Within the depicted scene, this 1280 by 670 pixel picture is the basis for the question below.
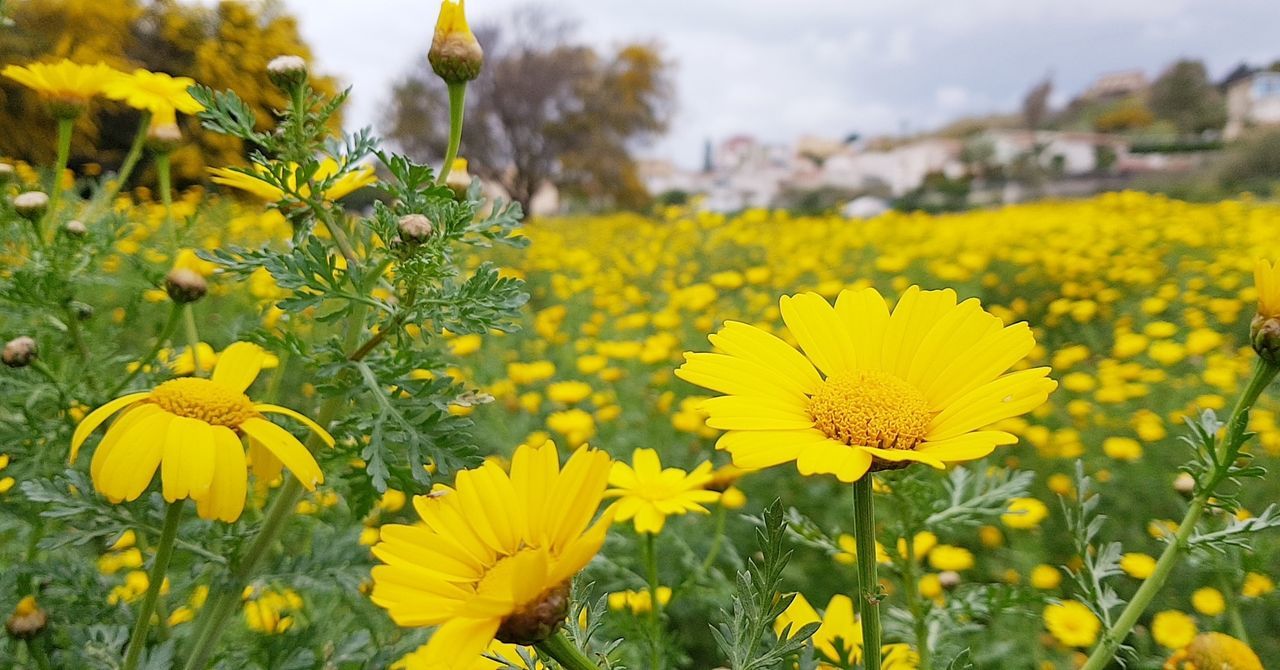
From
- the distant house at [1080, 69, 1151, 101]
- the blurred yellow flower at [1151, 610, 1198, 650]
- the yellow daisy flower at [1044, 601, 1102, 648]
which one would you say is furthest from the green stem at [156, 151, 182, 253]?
the distant house at [1080, 69, 1151, 101]

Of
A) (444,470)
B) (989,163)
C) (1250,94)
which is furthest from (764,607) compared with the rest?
(1250,94)

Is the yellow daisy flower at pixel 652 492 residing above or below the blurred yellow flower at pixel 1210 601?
above

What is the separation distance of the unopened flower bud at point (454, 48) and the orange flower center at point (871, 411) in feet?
1.69

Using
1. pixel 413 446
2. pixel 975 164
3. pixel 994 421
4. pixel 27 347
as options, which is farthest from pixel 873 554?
pixel 975 164

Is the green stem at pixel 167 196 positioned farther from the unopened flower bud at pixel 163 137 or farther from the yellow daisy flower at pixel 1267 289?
the yellow daisy flower at pixel 1267 289

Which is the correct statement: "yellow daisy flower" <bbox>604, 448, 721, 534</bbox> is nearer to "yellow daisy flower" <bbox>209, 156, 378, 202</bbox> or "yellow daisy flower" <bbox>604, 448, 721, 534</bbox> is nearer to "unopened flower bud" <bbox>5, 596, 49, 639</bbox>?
"yellow daisy flower" <bbox>209, 156, 378, 202</bbox>

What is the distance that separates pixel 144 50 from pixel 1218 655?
11528 mm

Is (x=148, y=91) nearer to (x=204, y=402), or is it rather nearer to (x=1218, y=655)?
(x=204, y=402)

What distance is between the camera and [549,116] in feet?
62.2

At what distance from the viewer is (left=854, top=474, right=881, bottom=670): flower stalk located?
0.46 meters

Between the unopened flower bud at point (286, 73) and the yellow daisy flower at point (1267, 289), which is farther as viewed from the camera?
the unopened flower bud at point (286, 73)

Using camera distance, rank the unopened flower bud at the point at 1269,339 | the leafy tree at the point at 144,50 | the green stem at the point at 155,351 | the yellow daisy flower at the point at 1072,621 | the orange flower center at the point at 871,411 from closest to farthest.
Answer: the orange flower center at the point at 871,411, the unopened flower bud at the point at 1269,339, the green stem at the point at 155,351, the yellow daisy flower at the point at 1072,621, the leafy tree at the point at 144,50

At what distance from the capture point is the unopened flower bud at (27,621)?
80 cm

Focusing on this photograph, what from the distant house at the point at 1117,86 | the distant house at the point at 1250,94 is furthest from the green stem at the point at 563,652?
the distant house at the point at 1117,86
